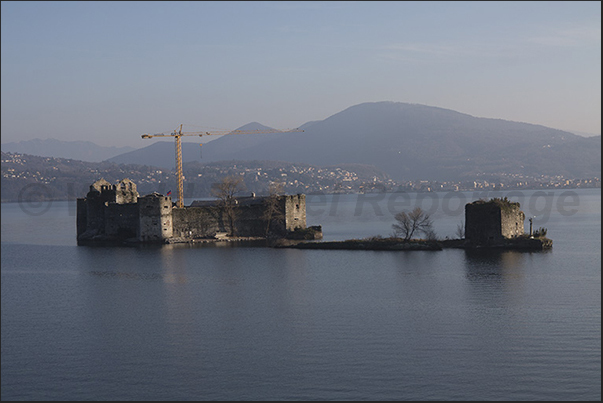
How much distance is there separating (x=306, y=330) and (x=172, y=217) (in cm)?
2828

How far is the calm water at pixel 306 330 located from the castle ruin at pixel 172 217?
1008cm

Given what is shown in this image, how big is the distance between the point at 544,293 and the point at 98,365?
16.2 meters

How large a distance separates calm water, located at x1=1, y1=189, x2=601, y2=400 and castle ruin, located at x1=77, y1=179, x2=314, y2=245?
1008cm

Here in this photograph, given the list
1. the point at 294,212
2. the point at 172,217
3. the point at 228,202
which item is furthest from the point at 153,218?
the point at 294,212

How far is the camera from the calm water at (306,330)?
16.9 m

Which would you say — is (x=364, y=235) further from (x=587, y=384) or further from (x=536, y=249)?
(x=587, y=384)

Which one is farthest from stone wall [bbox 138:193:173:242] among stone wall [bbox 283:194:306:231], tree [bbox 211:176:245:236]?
stone wall [bbox 283:194:306:231]

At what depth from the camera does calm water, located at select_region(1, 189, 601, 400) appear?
55.4ft

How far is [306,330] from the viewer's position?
2173 cm

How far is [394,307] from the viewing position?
82.4 ft

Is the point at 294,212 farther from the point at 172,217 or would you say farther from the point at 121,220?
the point at 121,220

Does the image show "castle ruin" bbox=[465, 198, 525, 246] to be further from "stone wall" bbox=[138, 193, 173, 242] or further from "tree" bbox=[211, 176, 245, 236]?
"stone wall" bbox=[138, 193, 173, 242]

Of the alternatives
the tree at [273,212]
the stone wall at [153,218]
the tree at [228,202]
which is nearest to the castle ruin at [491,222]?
the tree at [273,212]

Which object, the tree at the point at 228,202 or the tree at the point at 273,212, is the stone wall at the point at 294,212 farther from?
the tree at the point at 228,202
